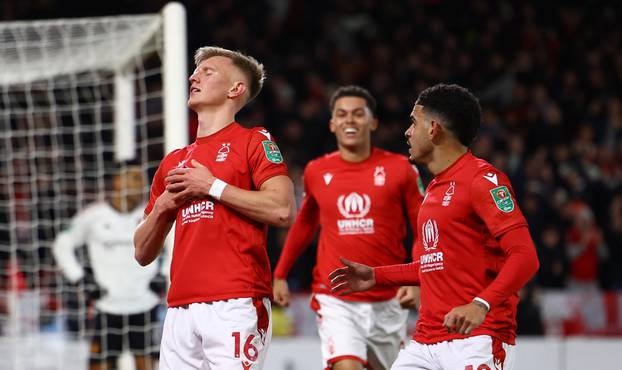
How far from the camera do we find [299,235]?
22.7 feet

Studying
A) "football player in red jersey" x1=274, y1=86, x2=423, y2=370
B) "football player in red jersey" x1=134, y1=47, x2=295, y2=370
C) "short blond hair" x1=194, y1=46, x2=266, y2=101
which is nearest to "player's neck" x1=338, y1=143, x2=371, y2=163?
"football player in red jersey" x1=274, y1=86, x2=423, y2=370

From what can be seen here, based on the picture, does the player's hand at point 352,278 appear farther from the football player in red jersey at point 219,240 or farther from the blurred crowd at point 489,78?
the blurred crowd at point 489,78

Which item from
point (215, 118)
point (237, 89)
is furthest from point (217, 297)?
point (237, 89)

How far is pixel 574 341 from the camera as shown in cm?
937

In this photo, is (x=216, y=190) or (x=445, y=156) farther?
(x=445, y=156)

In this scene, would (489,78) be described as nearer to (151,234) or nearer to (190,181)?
(151,234)

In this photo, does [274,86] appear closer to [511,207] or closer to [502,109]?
[502,109]

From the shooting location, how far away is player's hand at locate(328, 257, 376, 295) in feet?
15.6

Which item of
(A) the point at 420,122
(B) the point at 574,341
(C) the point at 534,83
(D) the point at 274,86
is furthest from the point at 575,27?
(A) the point at 420,122

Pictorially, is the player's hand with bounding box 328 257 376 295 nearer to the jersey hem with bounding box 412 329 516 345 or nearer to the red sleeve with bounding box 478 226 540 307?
the jersey hem with bounding box 412 329 516 345

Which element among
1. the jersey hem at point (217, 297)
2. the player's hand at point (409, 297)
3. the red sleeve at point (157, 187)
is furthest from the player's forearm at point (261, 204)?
the player's hand at point (409, 297)

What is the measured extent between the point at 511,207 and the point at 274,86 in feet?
35.9

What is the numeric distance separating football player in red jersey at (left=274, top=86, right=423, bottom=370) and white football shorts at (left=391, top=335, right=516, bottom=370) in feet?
5.90

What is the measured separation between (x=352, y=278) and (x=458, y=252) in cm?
55
